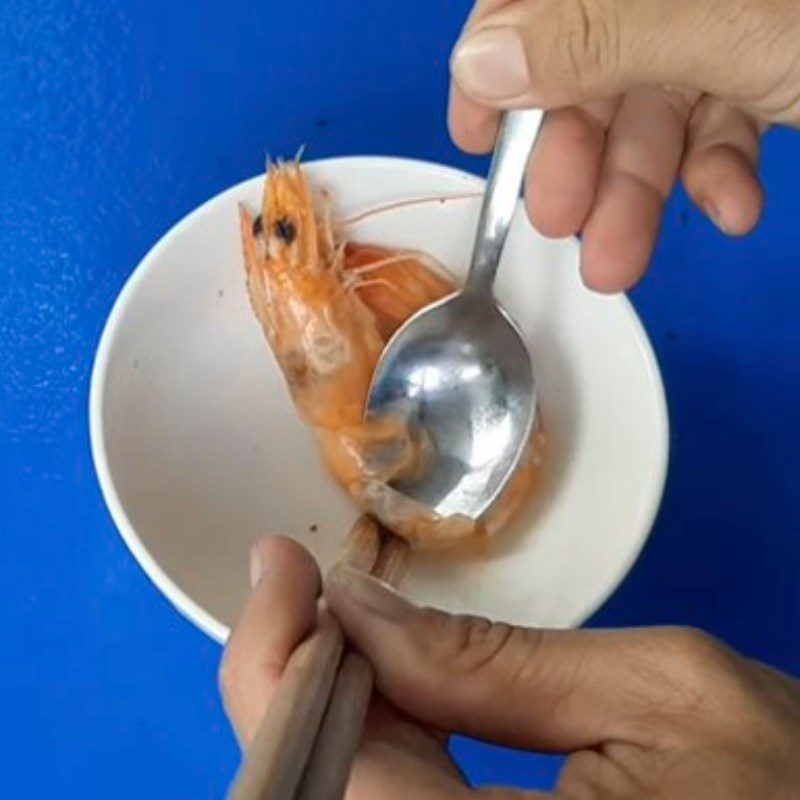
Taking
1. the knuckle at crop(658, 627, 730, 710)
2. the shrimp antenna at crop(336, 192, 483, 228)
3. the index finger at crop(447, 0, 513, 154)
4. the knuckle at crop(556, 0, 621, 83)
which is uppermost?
the index finger at crop(447, 0, 513, 154)

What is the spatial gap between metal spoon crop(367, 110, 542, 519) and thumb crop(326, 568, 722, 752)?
0.19 metres

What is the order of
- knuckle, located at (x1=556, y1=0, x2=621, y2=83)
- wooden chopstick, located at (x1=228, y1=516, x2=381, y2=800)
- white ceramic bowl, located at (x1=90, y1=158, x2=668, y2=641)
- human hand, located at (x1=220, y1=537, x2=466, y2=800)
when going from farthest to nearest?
white ceramic bowl, located at (x1=90, y1=158, x2=668, y2=641)
knuckle, located at (x1=556, y1=0, x2=621, y2=83)
human hand, located at (x1=220, y1=537, x2=466, y2=800)
wooden chopstick, located at (x1=228, y1=516, x2=381, y2=800)

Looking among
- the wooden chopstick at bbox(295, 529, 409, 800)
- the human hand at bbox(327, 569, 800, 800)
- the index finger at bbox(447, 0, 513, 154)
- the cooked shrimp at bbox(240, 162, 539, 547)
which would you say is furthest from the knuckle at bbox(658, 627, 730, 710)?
the index finger at bbox(447, 0, 513, 154)

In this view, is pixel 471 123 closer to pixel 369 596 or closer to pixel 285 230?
pixel 285 230

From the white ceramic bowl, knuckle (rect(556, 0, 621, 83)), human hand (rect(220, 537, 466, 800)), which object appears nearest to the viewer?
human hand (rect(220, 537, 466, 800))

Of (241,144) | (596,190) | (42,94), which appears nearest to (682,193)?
(596,190)

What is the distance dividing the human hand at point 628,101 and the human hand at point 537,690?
219 millimetres

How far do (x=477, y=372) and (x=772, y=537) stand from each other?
186mm

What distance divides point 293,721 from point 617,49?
1.05 feet

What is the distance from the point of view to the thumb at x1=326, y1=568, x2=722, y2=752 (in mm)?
544

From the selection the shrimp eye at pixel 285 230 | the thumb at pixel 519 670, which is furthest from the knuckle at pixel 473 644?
the shrimp eye at pixel 285 230

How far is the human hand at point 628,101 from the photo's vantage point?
24.3 inches

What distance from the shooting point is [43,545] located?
0.77 m

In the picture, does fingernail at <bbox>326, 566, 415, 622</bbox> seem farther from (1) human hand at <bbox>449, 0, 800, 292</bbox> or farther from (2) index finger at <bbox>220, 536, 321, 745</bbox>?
(1) human hand at <bbox>449, 0, 800, 292</bbox>
